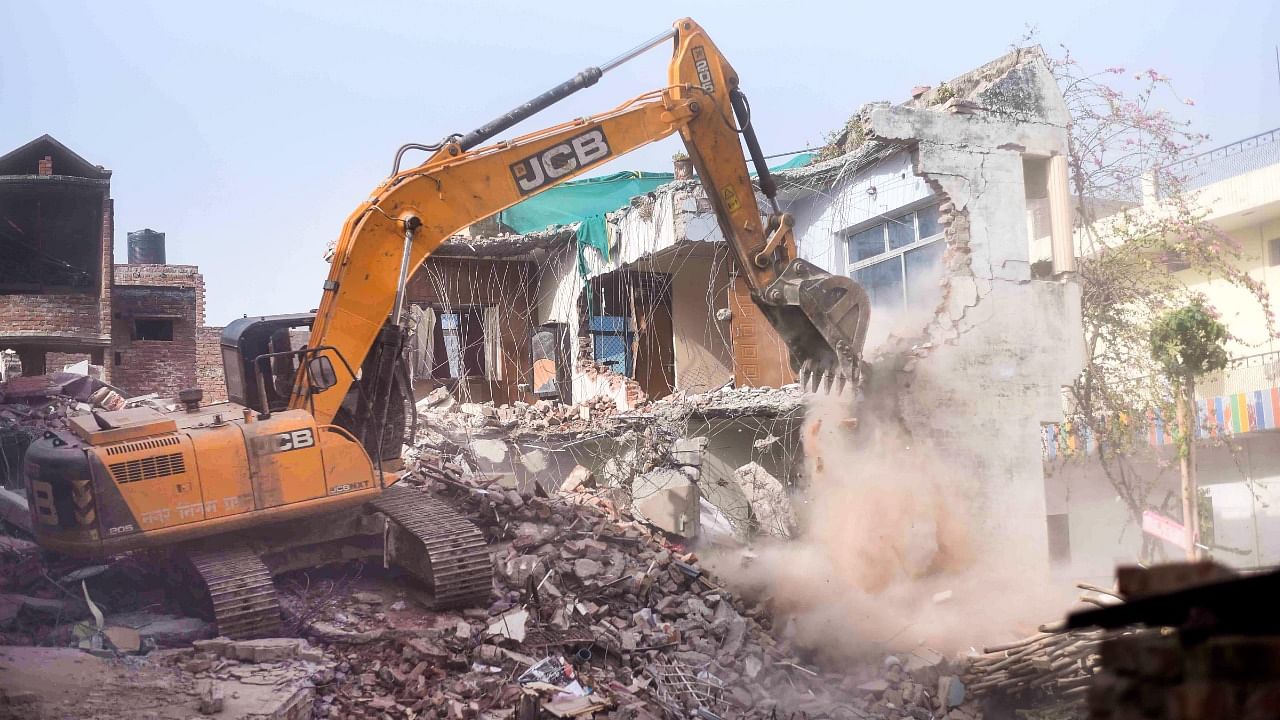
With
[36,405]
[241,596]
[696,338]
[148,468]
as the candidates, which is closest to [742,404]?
[696,338]

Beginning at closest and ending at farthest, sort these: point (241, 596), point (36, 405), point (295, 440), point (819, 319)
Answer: point (241, 596) < point (295, 440) < point (819, 319) < point (36, 405)

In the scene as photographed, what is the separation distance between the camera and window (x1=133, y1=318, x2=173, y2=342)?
24859 millimetres

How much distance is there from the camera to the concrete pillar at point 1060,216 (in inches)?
491

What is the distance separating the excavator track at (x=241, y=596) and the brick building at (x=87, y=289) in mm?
4787

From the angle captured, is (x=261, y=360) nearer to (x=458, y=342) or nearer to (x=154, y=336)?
(x=458, y=342)

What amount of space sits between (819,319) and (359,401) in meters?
3.95

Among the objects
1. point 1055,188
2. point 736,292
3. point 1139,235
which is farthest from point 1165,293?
point 736,292

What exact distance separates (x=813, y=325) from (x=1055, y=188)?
5.67m

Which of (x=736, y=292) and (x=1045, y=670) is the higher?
(x=736, y=292)

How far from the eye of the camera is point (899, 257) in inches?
516

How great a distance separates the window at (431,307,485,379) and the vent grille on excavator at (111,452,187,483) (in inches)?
410

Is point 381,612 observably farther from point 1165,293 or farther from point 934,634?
point 1165,293

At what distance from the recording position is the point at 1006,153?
12617 mm

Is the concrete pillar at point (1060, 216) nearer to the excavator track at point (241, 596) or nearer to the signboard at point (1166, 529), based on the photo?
the signboard at point (1166, 529)
